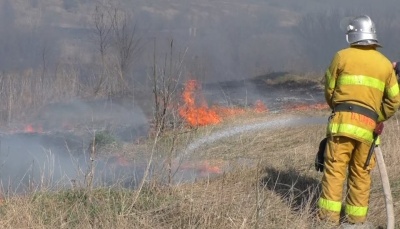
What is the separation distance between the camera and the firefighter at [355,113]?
16.4 ft

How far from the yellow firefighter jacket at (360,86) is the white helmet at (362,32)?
0.18ft

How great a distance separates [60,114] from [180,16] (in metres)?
27.4

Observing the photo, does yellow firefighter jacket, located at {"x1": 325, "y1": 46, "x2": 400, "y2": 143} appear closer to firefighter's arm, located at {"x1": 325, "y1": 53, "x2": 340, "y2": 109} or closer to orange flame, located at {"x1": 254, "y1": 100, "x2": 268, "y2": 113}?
firefighter's arm, located at {"x1": 325, "y1": 53, "x2": 340, "y2": 109}

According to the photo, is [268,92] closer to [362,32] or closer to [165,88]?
[165,88]

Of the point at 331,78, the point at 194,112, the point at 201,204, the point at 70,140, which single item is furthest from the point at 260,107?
the point at 201,204

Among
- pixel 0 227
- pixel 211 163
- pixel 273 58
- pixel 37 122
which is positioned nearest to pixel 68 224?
pixel 0 227

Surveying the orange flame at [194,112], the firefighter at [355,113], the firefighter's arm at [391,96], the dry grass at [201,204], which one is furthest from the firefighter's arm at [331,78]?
the orange flame at [194,112]

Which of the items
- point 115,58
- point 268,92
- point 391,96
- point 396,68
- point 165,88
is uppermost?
point 396,68

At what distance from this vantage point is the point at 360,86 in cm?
502

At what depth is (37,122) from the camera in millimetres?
15836

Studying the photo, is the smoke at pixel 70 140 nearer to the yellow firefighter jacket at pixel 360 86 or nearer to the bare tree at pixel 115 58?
the bare tree at pixel 115 58

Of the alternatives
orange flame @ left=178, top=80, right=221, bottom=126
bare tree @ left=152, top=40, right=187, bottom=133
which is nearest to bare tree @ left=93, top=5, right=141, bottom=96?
orange flame @ left=178, top=80, right=221, bottom=126

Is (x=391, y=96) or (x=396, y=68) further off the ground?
(x=396, y=68)

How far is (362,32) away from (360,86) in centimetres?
48
